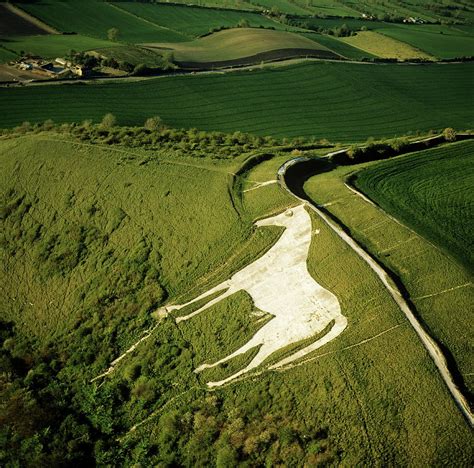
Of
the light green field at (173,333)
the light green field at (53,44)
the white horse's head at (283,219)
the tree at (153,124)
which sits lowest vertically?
the light green field at (173,333)

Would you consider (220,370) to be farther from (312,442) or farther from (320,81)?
(320,81)

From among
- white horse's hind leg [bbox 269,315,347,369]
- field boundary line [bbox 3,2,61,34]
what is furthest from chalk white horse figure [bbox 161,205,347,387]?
field boundary line [bbox 3,2,61,34]

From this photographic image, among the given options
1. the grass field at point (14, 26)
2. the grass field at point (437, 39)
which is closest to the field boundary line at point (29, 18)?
the grass field at point (14, 26)

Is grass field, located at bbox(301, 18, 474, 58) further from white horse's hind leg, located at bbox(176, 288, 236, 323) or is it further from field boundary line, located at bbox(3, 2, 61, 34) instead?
white horse's hind leg, located at bbox(176, 288, 236, 323)

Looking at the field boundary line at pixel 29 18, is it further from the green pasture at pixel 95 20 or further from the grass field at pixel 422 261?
the grass field at pixel 422 261

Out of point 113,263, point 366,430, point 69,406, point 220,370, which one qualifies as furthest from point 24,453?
point 366,430

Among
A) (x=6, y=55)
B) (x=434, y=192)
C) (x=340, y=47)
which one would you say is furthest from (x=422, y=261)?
(x=340, y=47)
